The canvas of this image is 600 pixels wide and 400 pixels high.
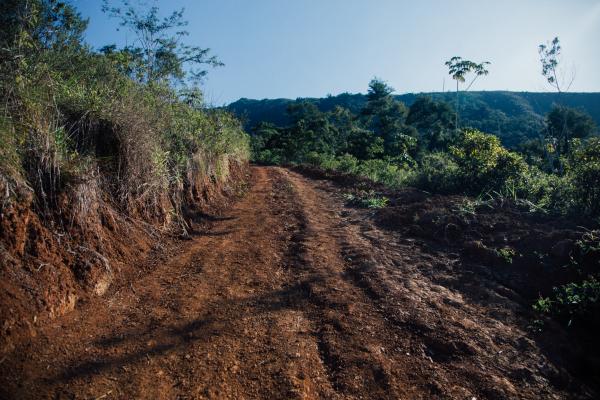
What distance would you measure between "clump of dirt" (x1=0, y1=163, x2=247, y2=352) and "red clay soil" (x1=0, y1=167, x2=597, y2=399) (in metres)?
0.15

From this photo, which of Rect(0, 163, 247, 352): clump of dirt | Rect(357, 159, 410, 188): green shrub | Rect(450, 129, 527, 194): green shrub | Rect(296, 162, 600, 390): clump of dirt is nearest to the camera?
Rect(0, 163, 247, 352): clump of dirt

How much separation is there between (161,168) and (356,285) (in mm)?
3264

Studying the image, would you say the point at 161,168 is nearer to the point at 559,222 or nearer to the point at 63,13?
the point at 63,13

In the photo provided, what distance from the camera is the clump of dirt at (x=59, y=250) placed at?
2488 mm

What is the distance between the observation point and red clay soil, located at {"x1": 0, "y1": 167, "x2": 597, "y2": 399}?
228cm

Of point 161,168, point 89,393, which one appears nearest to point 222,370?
point 89,393

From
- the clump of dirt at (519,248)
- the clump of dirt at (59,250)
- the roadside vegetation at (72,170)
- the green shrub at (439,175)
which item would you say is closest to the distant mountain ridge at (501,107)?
the green shrub at (439,175)

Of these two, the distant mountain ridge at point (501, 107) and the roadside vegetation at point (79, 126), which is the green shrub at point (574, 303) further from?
the distant mountain ridge at point (501, 107)

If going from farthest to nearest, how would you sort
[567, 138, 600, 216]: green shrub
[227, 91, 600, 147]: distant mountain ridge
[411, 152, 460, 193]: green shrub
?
1. [227, 91, 600, 147]: distant mountain ridge
2. [411, 152, 460, 193]: green shrub
3. [567, 138, 600, 216]: green shrub

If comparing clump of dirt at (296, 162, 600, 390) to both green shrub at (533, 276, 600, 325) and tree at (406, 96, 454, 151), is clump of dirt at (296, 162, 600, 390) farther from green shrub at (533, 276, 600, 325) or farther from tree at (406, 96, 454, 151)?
tree at (406, 96, 454, 151)

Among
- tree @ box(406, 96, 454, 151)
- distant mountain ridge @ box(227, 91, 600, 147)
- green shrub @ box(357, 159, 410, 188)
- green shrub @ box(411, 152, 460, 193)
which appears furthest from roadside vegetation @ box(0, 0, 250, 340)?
tree @ box(406, 96, 454, 151)

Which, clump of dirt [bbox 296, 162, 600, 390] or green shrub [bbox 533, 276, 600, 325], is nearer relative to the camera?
clump of dirt [bbox 296, 162, 600, 390]

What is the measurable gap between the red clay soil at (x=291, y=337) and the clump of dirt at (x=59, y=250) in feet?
0.50

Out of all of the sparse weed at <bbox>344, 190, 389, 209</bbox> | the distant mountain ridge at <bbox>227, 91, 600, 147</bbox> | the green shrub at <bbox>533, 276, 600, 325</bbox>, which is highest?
the distant mountain ridge at <bbox>227, 91, 600, 147</bbox>
